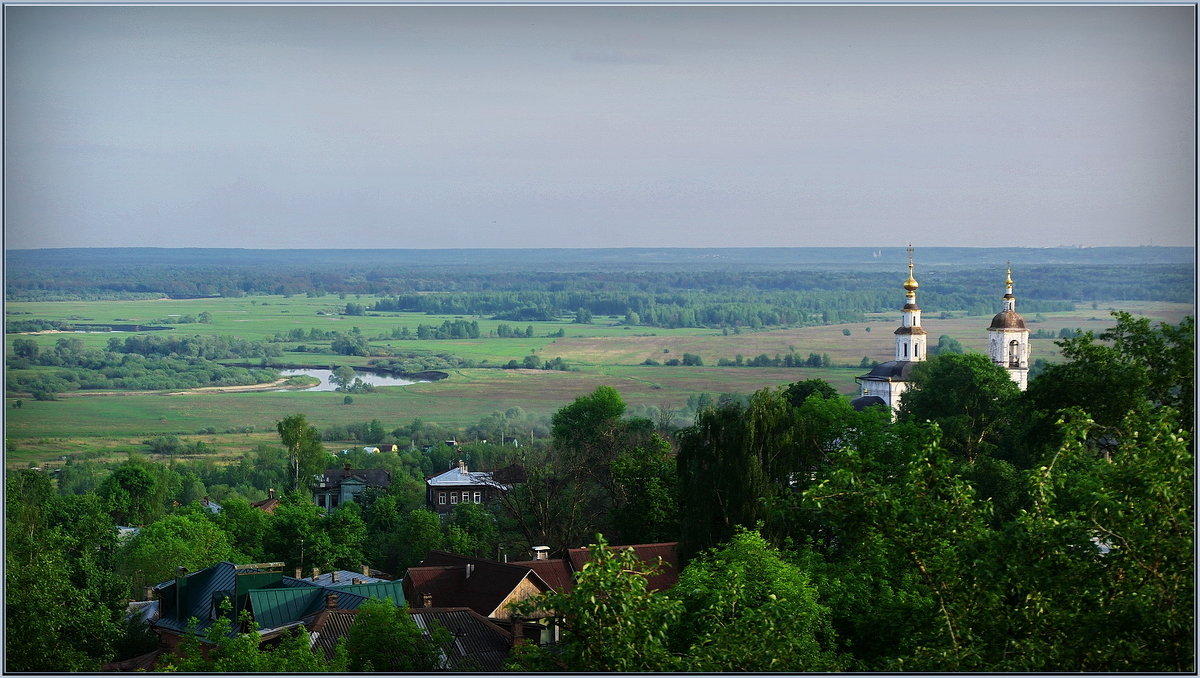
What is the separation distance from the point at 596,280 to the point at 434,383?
14.6 metres

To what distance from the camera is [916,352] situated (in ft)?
189

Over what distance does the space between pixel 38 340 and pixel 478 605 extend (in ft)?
231

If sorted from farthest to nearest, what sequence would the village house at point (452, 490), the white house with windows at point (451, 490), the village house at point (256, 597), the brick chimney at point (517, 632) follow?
the white house with windows at point (451, 490), the village house at point (452, 490), the village house at point (256, 597), the brick chimney at point (517, 632)

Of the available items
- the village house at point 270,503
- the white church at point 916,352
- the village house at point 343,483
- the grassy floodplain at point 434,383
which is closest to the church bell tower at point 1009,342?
the white church at point 916,352

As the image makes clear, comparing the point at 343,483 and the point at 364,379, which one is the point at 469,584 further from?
the point at 364,379

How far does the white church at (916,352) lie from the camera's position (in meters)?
53.9

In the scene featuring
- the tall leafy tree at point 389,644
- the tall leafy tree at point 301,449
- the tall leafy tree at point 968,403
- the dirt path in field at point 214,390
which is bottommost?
the dirt path in field at point 214,390

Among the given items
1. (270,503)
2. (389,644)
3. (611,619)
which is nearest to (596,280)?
(270,503)

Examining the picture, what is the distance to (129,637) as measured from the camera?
24.1 m

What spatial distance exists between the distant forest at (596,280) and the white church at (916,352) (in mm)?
20981

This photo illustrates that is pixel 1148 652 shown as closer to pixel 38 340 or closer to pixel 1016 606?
pixel 1016 606

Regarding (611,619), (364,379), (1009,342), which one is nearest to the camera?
(611,619)

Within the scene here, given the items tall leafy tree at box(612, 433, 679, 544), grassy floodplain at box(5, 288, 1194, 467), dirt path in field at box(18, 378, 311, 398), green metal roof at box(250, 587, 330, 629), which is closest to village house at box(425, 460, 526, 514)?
tall leafy tree at box(612, 433, 679, 544)

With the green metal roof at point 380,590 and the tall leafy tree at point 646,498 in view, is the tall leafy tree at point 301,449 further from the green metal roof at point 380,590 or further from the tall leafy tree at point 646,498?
the green metal roof at point 380,590
